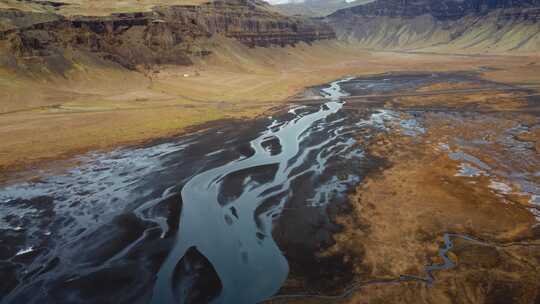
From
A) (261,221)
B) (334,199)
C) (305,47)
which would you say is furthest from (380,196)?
(305,47)

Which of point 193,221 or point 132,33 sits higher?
point 132,33

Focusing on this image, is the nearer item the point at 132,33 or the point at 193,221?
the point at 193,221

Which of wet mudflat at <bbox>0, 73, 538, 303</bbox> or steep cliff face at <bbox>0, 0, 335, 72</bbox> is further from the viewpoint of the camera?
steep cliff face at <bbox>0, 0, 335, 72</bbox>

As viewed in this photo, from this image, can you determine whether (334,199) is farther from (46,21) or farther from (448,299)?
(46,21)

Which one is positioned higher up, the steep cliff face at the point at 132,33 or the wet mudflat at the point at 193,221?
the steep cliff face at the point at 132,33

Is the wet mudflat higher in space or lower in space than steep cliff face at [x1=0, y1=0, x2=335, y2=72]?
lower
